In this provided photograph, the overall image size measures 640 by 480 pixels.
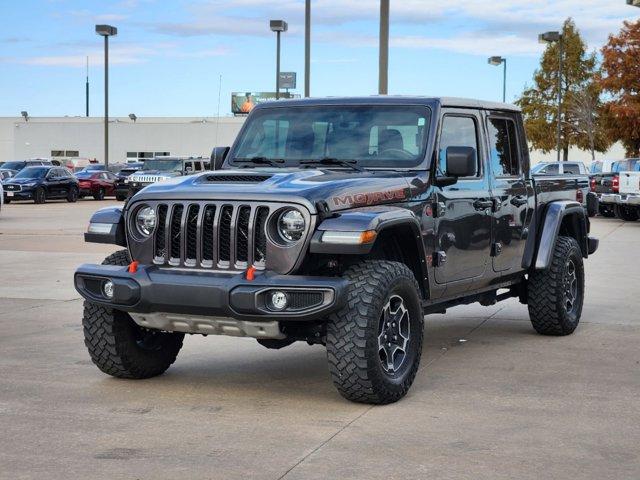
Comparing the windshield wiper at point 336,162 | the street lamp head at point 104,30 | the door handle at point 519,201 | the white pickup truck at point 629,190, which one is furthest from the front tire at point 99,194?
the windshield wiper at point 336,162

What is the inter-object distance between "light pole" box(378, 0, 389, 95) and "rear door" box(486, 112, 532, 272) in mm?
10033

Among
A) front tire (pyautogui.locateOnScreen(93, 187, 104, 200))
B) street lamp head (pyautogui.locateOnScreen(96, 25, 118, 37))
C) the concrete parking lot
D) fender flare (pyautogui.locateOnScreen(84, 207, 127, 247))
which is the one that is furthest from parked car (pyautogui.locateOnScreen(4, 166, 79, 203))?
fender flare (pyautogui.locateOnScreen(84, 207, 127, 247))

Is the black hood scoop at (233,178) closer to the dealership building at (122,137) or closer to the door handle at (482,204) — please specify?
the door handle at (482,204)

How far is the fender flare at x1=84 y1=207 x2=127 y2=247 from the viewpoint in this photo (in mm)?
7434

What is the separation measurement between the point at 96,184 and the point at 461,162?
138 ft

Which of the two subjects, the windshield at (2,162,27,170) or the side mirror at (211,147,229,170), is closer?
the side mirror at (211,147,229,170)

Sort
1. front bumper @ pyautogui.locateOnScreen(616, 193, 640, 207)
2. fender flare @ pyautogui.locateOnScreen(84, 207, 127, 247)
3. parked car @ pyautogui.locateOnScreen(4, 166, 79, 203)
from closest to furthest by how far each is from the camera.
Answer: fender flare @ pyautogui.locateOnScreen(84, 207, 127, 247) < front bumper @ pyautogui.locateOnScreen(616, 193, 640, 207) < parked car @ pyautogui.locateOnScreen(4, 166, 79, 203)

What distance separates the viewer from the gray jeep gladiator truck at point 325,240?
266 inches

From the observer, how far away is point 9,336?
9.80 metres

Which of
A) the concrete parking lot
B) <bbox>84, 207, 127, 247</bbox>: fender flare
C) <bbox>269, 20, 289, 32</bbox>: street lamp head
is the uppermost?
<bbox>269, 20, 289, 32</bbox>: street lamp head

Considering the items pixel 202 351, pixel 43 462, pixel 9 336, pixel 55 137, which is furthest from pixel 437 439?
pixel 55 137

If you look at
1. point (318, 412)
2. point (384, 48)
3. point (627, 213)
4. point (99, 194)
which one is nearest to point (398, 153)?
point (318, 412)

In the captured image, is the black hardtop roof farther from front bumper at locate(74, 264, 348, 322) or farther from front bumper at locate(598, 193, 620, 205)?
front bumper at locate(598, 193, 620, 205)

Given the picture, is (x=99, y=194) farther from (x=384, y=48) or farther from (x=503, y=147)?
(x=503, y=147)
